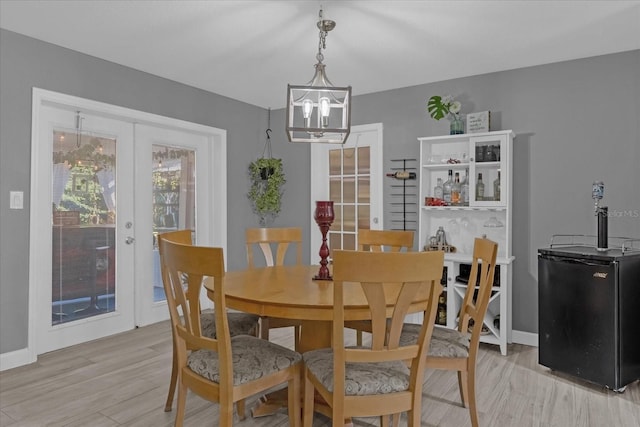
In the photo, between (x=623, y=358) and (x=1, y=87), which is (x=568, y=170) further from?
(x=1, y=87)

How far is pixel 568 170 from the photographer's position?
11.1ft

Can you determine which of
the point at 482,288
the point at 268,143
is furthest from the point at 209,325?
the point at 268,143

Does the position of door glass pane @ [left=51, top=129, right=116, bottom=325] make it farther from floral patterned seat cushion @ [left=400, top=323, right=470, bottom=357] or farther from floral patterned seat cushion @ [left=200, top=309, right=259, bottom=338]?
floral patterned seat cushion @ [left=400, top=323, right=470, bottom=357]

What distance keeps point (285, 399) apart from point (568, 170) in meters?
2.90

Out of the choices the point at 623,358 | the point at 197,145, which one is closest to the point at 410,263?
the point at 623,358

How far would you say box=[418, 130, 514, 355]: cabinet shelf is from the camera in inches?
134

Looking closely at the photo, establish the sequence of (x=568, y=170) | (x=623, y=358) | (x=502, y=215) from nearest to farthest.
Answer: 1. (x=623, y=358)
2. (x=568, y=170)
3. (x=502, y=215)

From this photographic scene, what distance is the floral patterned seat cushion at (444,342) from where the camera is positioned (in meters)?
2.00

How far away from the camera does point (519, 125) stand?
11.8 feet

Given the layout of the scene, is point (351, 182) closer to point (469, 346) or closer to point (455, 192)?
point (455, 192)

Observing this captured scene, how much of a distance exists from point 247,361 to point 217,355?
0.14 metres

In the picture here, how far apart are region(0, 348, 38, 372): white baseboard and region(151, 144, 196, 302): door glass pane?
1.16 m

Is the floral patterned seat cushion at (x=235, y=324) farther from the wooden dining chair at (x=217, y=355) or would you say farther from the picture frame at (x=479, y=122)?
the picture frame at (x=479, y=122)

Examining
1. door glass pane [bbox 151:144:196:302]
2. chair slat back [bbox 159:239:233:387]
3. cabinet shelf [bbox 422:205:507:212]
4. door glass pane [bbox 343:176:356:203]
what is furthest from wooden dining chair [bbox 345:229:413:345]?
door glass pane [bbox 151:144:196:302]
